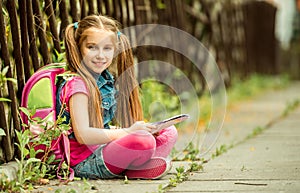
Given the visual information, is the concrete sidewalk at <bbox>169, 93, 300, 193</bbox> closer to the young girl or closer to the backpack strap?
the young girl

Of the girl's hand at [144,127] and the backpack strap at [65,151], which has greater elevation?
the girl's hand at [144,127]

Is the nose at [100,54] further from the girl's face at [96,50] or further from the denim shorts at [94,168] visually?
the denim shorts at [94,168]

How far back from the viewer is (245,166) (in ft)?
17.1

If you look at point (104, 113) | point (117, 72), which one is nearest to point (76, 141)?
point (104, 113)

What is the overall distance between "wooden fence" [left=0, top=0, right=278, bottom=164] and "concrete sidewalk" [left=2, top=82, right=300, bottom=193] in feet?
2.21

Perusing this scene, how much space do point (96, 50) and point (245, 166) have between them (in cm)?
124

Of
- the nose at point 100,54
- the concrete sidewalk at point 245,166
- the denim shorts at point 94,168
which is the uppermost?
the nose at point 100,54

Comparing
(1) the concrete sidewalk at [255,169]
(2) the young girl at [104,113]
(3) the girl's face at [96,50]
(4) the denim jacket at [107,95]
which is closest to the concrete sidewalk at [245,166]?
(1) the concrete sidewalk at [255,169]

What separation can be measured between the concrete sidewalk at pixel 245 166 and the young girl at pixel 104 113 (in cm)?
11

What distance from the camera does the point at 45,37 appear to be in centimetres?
521

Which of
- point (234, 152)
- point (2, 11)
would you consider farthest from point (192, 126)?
point (2, 11)

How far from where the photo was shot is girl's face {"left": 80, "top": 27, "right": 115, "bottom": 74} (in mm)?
4738

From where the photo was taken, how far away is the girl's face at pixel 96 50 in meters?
4.74

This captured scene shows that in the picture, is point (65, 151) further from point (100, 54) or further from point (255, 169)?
point (255, 169)
